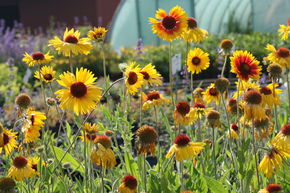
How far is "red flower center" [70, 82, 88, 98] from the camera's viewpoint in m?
1.72

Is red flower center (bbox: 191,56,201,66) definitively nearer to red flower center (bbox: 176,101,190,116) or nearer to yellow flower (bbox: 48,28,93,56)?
red flower center (bbox: 176,101,190,116)

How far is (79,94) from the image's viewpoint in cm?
172

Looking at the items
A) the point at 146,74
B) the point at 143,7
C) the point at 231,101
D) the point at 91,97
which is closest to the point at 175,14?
the point at 146,74

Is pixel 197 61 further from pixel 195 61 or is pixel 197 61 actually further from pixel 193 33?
pixel 193 33

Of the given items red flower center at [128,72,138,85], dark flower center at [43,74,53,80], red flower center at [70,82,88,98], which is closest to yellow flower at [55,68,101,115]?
red flower center at [70,82,88,98]

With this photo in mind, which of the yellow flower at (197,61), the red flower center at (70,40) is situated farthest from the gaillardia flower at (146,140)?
the yellow flower at (197,61)

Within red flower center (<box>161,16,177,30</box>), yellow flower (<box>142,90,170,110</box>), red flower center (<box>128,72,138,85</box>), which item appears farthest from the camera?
yellow flower (<box>142,90,170,110</box>)

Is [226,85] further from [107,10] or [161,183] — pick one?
[107,10]

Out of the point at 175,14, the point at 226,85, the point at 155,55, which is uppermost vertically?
the point at 175,14

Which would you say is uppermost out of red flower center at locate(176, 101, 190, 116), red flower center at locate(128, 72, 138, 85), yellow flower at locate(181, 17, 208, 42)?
yellow flower at locate(181, 17, 208, 42)

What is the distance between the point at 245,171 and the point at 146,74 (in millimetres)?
584

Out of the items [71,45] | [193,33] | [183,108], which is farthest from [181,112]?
[193,33]

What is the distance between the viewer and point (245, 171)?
2.07m

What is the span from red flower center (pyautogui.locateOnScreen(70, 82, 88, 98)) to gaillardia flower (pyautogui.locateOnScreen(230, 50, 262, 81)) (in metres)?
0.61
